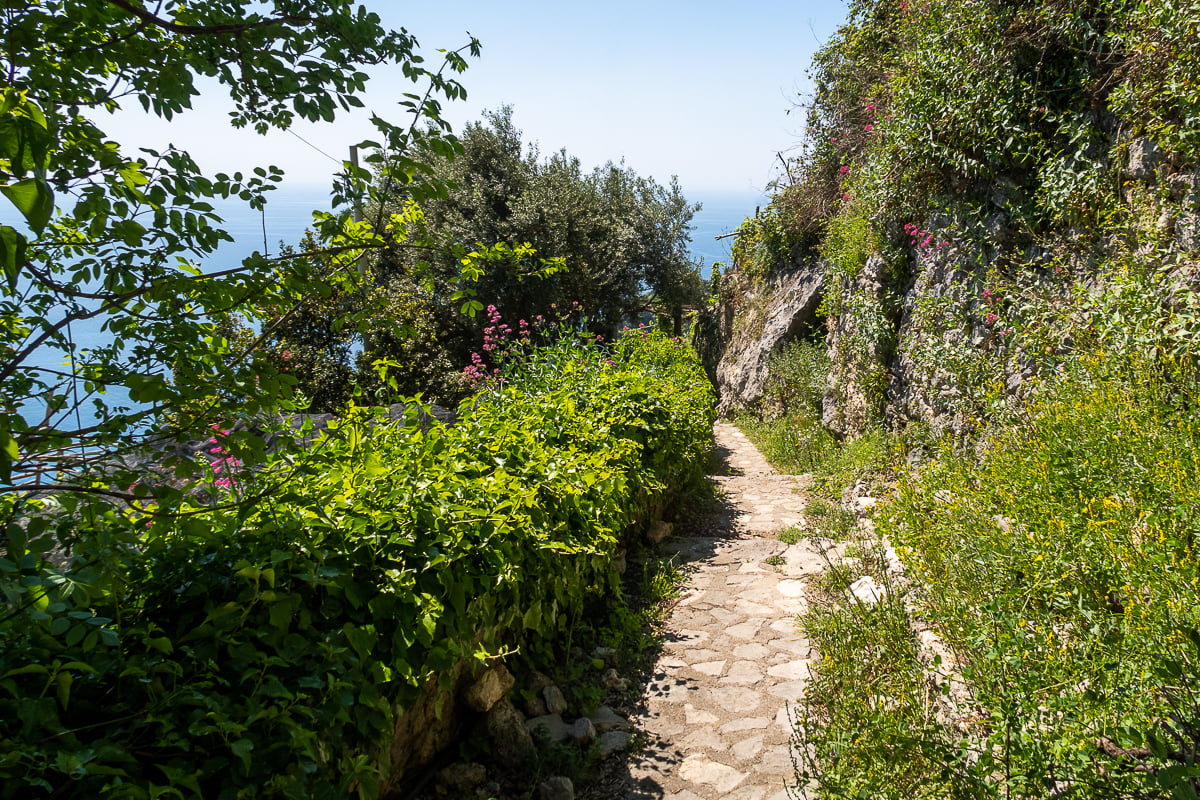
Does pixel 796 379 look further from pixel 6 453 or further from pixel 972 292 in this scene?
pixel 6 453

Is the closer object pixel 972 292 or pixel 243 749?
pixel 243 749

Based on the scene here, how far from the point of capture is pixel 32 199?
38.2 inches

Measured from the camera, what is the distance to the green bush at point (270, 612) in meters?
1.63

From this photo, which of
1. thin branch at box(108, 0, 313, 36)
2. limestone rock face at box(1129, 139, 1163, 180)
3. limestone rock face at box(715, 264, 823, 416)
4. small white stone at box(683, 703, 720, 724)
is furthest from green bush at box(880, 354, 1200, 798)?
limestone rock face at box(715, 264, 823, 416)

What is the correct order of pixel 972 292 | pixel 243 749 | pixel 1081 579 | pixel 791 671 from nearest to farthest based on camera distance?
1. pixel 243 749
2. pixel 1081 579
3. pixel 791 671
4. pixel 972 292

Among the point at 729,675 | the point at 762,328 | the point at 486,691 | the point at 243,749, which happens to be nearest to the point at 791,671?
the point at 729,675

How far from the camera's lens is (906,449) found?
25.4 ft

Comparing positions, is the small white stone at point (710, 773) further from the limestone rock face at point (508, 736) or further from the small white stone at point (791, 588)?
the small white stone at point (791, 588)

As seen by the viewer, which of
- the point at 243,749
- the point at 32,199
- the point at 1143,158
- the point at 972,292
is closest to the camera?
the point at 32,199

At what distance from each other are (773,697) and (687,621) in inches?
43.0

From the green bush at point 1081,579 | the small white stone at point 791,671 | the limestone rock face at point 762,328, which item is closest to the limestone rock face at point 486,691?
the small white stone at point 791,671

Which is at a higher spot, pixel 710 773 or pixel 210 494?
pixel 210 494

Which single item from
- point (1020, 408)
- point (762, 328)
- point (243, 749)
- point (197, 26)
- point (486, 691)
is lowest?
point (486, 691)

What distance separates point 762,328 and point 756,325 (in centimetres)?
51
